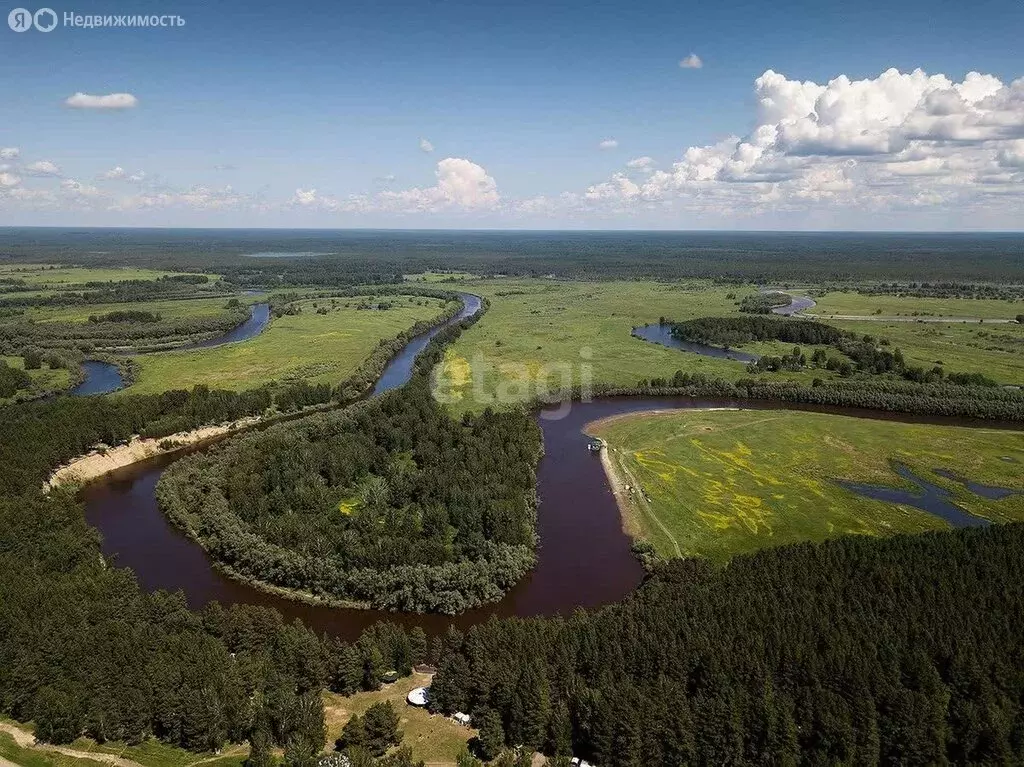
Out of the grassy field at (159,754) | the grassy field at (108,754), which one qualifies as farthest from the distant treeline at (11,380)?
the grassy field at (159,754)

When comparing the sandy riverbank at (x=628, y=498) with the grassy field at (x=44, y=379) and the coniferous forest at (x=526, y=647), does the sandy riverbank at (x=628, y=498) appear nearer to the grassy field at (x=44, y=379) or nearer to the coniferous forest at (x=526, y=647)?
the coniferous forest at (x=526, y=647)

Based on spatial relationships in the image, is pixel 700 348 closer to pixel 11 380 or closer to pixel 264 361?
pixel 264 361

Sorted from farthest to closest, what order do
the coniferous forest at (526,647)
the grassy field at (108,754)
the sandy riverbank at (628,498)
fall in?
the sandy riverbank at (628,498), the coniferous forest at (526,647), the grassy field at (108,754)

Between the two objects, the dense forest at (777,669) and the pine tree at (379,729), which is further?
the pine tree at (379,729)

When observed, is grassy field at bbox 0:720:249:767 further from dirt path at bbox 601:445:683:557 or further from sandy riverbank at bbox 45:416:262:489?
sandy riverbank at bbox 45:416:262:489

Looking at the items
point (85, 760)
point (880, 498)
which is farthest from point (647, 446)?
point (85, 760)

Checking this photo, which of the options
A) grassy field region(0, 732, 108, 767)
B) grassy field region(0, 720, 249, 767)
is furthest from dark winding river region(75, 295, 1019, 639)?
grassy field region(0, 732, 108, 767)

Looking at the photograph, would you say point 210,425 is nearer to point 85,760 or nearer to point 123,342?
point 85,760
